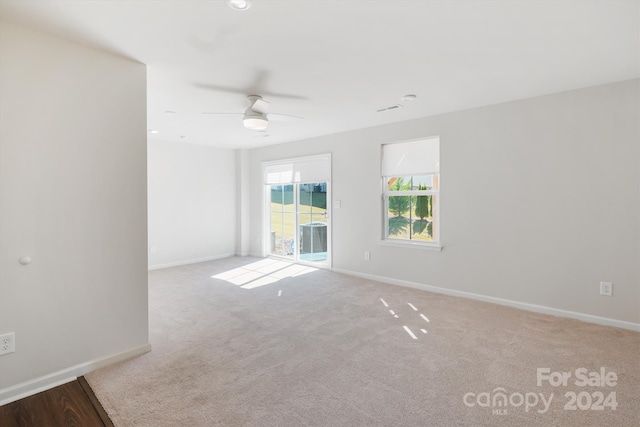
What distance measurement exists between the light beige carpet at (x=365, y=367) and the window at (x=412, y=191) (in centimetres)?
108

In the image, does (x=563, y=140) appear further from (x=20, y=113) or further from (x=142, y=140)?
(x=20, y=113)

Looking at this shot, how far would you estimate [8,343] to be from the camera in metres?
1.99

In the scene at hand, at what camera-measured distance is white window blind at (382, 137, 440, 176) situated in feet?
14.3

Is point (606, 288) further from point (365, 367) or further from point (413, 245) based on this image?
point (365, 367)

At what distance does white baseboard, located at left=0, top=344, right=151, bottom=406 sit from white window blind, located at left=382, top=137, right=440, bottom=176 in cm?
383

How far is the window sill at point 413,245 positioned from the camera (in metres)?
4.29

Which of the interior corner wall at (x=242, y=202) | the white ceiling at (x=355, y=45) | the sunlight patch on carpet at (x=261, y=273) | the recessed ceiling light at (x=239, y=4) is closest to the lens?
the recessed ceiling light at (x=239, y=4)

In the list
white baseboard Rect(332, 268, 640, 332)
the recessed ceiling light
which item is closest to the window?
white baseboard Rect(332, 268, 640, 332)

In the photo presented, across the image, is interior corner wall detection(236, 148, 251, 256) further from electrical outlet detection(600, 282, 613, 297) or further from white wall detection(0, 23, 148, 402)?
electrical outlet detection(600, 282, 613, 297)

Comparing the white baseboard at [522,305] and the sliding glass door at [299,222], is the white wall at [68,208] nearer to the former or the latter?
the white baseboard at [522,305]

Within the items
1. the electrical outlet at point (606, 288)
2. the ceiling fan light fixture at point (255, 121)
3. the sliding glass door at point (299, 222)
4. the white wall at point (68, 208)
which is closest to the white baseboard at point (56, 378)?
the white wall at point (68, 208)

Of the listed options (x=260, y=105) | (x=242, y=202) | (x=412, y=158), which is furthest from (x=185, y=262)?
(x=412, y=158)

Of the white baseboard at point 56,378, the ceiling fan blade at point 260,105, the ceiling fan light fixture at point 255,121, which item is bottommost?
the white baseboard at point 56,378

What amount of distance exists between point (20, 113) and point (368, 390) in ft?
9.58
